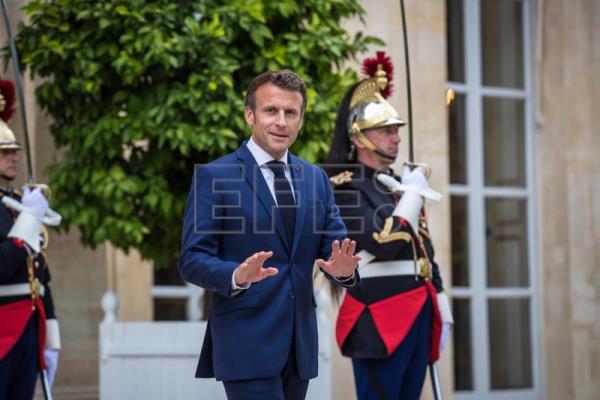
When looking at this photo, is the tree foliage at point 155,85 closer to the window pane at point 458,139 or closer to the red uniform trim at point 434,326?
the red uniform trim at point 434,326

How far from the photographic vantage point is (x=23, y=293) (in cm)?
509

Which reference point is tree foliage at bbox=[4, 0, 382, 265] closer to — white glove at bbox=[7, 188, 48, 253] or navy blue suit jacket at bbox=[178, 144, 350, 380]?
white glove at bbox=[7, 188, 48, 253]

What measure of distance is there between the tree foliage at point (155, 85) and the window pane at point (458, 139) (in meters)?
2.54

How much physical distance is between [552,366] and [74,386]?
10.6 ft

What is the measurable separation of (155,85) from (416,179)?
4.59 feet

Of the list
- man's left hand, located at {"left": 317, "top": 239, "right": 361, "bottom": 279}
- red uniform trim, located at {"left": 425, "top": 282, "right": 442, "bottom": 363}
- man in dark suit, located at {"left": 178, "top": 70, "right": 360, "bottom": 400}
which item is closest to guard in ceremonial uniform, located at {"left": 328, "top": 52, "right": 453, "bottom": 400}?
red uniform trim, located at {"left": 425, "top": 282, "right": 442, "bottom": 363}

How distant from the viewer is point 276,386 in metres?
3.29

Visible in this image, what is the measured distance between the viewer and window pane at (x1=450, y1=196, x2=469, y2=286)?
830 cm

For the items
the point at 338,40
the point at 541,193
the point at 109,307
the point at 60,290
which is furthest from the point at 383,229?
the point at 541,193

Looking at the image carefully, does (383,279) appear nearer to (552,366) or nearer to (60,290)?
(60,290)

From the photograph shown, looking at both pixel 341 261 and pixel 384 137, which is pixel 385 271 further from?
pixel 341 261

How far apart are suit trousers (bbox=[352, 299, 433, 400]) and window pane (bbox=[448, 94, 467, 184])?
11.4 feet

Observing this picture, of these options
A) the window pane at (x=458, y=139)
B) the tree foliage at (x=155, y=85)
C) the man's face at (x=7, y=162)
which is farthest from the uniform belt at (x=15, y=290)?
the window pane at (x=458, y=139)

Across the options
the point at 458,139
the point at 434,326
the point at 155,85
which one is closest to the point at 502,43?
the point at 458,139
